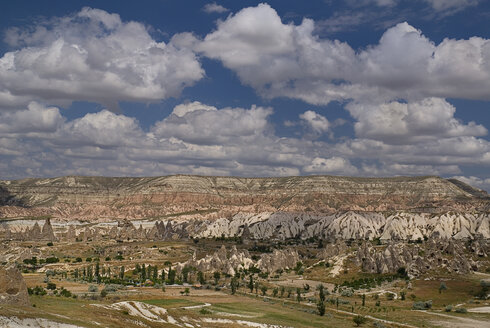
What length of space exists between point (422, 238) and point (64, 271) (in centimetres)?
13915

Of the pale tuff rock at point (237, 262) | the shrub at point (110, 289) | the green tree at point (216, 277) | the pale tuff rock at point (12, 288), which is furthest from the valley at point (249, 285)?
the green tree at point (216, 277)

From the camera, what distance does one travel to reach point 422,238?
195750 mm

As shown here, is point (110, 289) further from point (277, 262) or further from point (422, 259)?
point (422, 259)

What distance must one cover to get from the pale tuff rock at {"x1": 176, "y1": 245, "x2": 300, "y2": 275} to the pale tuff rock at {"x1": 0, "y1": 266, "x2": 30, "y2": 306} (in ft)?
279

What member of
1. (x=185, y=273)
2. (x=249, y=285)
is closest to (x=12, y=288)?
(x=249, y=285)

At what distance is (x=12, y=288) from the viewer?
42906 millimetres

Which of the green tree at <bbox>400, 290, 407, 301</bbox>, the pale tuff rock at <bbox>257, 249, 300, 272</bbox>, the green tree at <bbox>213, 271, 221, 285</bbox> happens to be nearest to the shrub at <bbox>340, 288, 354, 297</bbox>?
the green tree at <bbox>400, 290, 407, 301</bbox>

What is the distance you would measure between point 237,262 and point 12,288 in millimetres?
98078

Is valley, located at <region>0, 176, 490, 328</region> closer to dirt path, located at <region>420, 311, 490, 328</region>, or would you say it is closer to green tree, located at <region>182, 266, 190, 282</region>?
dirt path, located at <region>420, 311, 490, 328</region>

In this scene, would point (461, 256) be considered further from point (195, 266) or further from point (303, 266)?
point (195, 266)

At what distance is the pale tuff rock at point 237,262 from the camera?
131125 millimetres

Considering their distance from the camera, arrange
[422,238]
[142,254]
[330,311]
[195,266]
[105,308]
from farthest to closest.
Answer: [422,238] → [142,254] → [195,266] → [330,311] → [105,308]

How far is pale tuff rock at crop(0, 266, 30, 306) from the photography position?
4200 cm

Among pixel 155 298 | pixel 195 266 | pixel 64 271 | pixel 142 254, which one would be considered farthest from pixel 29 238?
pixel 155 298
